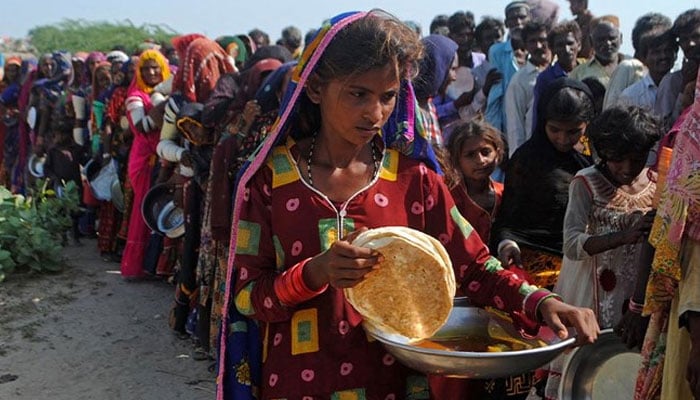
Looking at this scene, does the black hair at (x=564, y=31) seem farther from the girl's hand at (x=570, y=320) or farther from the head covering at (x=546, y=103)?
the girl's hand at (x=570, y=320)

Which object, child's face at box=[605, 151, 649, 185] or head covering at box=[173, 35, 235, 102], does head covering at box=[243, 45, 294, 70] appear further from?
child's face at box=[605, 151, 649, 185]

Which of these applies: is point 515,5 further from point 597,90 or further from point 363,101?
point 363,101

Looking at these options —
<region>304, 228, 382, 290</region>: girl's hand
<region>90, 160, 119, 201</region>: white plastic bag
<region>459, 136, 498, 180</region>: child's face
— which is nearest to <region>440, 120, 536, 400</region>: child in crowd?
<region>459, 136, 498, 180</region>: child's face

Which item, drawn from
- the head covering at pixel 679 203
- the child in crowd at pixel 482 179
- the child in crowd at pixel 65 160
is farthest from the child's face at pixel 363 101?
the child in crowd at pixel 65 160

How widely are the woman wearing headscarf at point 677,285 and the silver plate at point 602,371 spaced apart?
0.15 meters

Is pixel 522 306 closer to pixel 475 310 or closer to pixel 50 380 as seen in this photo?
pixel 475 310

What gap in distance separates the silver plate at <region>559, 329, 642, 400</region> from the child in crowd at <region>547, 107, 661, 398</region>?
1.53 feet

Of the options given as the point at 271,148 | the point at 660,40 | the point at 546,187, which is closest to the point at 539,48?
the point at 660,40

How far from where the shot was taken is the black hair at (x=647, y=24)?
238 inches

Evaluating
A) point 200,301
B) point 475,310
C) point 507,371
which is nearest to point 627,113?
point 475,310

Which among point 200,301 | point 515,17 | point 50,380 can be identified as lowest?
point 50,380

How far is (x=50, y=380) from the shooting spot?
502 cm

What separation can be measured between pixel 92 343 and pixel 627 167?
Result: 4.02 meters

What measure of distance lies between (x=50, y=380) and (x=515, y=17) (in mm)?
5150
